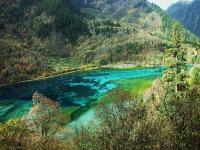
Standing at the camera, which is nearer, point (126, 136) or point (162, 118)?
point (126, 136)

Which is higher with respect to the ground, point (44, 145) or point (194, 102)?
point (194, 102)

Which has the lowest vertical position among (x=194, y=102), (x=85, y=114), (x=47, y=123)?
(x=85, y=114)

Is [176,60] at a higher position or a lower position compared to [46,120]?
higher

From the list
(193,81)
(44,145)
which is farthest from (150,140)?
(193,81)

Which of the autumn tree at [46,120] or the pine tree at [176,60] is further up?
the pine tree at [176,60]

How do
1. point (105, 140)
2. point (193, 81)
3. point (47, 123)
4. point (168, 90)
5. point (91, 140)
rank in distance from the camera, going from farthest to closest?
point (193, 81)
point (168, 90)
point (47, 123)
point (91, 140)
point (105, 140)

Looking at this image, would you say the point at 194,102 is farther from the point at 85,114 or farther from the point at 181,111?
the point at 85,114

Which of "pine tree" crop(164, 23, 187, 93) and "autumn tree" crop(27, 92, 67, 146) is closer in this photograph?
"autumn tree" crop(27, 92, 67, 146)

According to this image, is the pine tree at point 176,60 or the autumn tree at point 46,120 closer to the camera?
the autumn tree at point 46,120

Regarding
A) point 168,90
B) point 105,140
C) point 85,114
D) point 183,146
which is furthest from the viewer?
point 85,114

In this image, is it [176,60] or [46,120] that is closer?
[46,120]

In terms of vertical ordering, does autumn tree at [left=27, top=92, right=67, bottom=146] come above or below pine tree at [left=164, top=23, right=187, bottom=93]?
below
